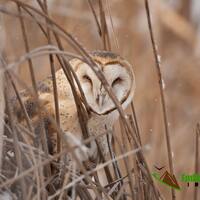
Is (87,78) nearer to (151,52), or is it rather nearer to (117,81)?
(117,81)

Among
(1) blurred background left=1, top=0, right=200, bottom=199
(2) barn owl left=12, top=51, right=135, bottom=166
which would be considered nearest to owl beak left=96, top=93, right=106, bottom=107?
(2) barn owl left=12, top=51, right=135, bottom=166

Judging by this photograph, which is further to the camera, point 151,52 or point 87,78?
point 151,52

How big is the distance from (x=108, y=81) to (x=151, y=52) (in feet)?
5.75

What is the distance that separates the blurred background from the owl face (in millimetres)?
954

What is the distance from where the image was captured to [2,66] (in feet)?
4.46

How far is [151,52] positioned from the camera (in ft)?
11.4

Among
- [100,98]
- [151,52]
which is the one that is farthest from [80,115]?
[151,52]

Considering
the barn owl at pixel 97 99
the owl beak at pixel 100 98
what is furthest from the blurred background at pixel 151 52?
the owl beak at pixel 100 98

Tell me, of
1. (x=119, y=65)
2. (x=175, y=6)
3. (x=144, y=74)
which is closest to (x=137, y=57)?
(x=144, y=74)

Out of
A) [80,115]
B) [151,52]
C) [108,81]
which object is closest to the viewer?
[80,115]

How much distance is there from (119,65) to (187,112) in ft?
5.98

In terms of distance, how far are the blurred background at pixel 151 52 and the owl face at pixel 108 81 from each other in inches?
37.6

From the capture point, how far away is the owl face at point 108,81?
1.76 m

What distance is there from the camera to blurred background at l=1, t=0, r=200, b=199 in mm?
3031
